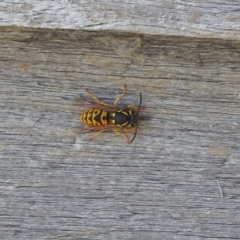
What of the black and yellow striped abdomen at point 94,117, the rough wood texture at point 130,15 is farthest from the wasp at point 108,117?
the rough wood texture at point 130,15

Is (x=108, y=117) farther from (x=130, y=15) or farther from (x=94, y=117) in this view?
(x=130, y=15)

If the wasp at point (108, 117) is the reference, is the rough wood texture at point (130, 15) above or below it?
above

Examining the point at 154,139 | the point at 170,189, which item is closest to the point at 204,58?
the point at 154,139

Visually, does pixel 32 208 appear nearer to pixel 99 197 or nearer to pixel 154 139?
pixel 99 197

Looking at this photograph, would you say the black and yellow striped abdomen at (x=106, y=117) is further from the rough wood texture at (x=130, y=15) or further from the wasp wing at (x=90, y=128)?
the rough wood texture at (x=130, y=15)

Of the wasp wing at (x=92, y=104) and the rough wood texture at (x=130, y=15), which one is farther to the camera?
the wasp wing at (x=92, y=104)

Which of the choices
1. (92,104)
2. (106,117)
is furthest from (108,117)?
(92,104)

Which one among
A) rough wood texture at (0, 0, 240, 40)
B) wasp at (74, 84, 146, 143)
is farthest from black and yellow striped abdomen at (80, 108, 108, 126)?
rough wood texture at (0, 0, 240, 40)

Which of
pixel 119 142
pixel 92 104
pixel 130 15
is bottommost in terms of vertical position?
pixel 119 142
